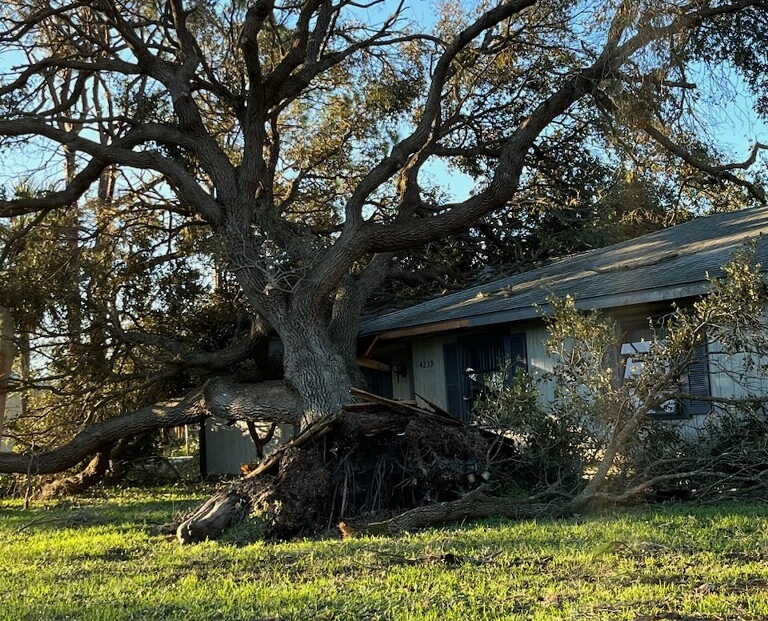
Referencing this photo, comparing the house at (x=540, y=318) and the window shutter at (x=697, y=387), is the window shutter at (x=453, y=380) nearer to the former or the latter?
the house at (x=540, y=318)

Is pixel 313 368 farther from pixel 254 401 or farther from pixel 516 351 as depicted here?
pixel 516 351

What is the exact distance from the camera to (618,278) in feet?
42.7

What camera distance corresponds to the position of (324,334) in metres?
13.3

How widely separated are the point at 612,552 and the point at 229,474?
45.3 feet

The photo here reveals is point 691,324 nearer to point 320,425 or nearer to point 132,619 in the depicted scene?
point 320,425

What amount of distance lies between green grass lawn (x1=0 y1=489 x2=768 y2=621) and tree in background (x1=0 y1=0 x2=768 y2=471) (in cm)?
453

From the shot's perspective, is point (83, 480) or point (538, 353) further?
point (83, 480)

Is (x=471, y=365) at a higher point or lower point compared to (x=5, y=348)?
lower

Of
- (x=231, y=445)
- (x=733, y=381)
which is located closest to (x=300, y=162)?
(x=231, y=445)

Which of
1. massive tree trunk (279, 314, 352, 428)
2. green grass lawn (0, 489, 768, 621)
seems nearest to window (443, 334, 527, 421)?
massive tree trunk (279, 314, 352, 428)

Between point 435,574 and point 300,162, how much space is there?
1560 centimetres

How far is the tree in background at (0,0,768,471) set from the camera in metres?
13.4

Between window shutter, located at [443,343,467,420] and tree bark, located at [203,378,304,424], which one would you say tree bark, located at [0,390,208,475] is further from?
window shutter, located at [443,343,467,420]

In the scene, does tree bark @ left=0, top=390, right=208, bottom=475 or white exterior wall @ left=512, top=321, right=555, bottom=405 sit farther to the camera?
tree bark @ left=0, top=390, right=208, bottom=475
